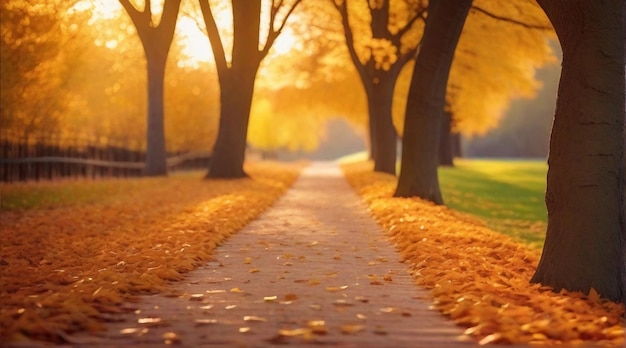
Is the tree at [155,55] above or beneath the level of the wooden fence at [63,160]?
above

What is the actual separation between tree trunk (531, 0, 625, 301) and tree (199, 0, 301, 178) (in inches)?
629

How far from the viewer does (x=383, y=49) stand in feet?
75.7

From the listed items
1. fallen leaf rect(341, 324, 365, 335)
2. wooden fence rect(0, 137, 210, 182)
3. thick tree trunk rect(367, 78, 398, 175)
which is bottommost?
fallen leaf rect(341, 324, 365, 335)

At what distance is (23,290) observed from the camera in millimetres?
6629

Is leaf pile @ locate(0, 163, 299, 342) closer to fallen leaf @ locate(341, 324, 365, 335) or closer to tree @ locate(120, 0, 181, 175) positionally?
fallen leaf @ locate(341, 324, 365, 335)

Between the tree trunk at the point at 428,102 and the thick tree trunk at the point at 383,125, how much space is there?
32.5 feet

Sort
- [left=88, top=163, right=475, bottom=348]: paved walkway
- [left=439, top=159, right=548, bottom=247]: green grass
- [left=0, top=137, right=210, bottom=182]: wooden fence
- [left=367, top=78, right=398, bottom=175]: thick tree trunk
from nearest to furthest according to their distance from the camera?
[left=88, top=163, right=475, bottom=348]: paved walkway < [left=439, top=159, right=548, bottom=247]: green grass < [left=0, top=137, right=210, bottom=182]: wooden fence < [left=367, top=78, right=398, bottom=175]: thick tree trunk

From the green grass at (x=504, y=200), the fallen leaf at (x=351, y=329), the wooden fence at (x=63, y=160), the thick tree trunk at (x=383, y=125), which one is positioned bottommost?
the green grass at (x=504, y=200)

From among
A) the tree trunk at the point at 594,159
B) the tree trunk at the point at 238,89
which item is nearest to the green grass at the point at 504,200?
the tree trunk at the point at 238,89

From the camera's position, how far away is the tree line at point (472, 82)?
22.9ft

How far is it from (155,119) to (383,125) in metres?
8.73

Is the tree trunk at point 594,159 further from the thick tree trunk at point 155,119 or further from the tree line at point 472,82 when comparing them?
the thick tree trunk at point 155,119

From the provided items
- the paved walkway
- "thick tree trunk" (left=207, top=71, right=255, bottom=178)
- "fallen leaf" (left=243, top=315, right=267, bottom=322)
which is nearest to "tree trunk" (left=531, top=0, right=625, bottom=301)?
the paved walkway

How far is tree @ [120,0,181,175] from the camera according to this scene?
21.8 metres
